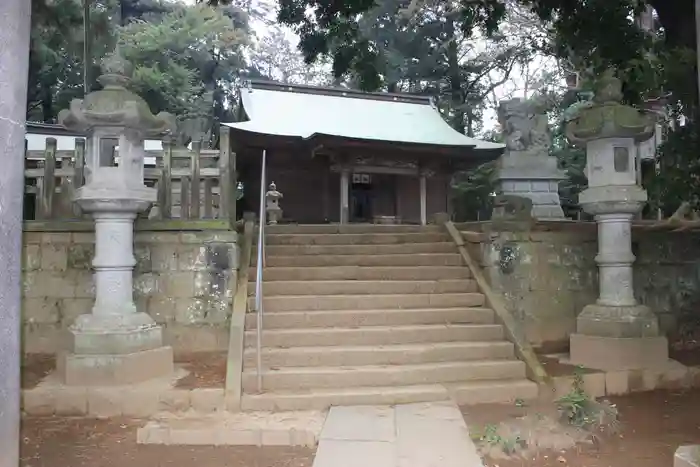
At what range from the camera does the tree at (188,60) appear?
19.8 metres

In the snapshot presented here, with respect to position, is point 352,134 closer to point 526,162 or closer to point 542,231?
point 526,162

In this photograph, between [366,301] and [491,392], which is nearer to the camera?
[491,392]

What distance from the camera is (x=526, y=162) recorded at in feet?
39.7

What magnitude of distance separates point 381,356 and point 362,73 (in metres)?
4.70

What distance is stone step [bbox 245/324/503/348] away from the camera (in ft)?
18.8

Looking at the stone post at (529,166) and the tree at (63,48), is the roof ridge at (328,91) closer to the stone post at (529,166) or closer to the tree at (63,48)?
the tree at (63,48)

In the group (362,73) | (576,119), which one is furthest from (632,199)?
(362,73)

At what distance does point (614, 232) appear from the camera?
5770 mm

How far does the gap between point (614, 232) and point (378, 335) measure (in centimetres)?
269

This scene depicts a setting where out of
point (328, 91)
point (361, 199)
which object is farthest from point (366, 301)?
point (328, 91)

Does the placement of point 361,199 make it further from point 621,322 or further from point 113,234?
point 113,234

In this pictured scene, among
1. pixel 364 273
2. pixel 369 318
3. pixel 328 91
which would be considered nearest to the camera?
pixel 369 318

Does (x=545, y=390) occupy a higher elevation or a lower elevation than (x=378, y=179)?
lower

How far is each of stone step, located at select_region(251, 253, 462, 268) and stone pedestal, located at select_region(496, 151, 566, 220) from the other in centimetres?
526
